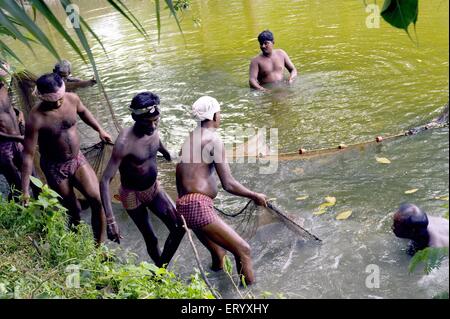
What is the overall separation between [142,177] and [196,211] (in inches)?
26.0

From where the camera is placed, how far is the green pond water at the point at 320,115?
4215 mm

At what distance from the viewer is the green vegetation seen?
10.3ft

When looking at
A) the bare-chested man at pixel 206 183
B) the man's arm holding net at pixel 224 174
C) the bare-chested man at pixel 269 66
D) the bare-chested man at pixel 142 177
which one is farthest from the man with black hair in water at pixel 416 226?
the bare-chested man at pixel 269 66

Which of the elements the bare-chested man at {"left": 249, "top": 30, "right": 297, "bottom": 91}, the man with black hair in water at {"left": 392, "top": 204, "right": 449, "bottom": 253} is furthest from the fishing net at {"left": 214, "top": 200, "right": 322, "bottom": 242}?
the bare-chested man at {"left": 249, "top": 30, "right": 297, "bottom": 91}

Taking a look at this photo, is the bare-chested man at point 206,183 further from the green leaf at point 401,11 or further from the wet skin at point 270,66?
the wet skin at point 270,66

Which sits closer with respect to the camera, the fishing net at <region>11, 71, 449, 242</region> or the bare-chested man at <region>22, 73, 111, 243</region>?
the fishing net at <region>11, 71, 449, 242</region>

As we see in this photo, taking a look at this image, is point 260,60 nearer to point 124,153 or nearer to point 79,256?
point 124,153

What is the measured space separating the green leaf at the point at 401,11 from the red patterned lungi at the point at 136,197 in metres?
3.05

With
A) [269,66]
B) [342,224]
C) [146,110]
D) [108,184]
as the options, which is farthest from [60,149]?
[269,66]

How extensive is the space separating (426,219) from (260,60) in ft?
17.6

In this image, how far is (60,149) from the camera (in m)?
4.64

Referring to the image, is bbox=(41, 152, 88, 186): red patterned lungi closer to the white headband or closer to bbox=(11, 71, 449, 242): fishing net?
bbox=(11, 71, 449, 242): fishing net

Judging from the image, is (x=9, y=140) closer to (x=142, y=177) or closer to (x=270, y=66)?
(x=142, y=177)

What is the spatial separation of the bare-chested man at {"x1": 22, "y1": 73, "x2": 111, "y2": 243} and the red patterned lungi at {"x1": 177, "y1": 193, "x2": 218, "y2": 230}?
126cm
